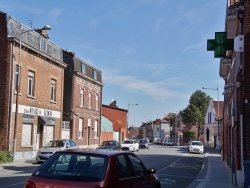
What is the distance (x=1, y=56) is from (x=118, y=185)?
21437 millimetres

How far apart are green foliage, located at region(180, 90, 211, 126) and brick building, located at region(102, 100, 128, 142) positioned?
32378mm

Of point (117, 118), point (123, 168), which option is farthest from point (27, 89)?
point (117, 118)

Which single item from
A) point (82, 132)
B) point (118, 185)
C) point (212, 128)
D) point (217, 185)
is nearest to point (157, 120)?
point (212, 128)

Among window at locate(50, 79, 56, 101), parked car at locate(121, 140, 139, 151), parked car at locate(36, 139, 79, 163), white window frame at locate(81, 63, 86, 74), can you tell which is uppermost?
white window frame at locate(81, 63, 86, 74)

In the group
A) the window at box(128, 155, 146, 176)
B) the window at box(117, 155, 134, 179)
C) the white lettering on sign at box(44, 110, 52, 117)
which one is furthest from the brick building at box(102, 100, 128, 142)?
the window at box(117, 155, 134, 179)

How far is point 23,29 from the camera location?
27.6 m

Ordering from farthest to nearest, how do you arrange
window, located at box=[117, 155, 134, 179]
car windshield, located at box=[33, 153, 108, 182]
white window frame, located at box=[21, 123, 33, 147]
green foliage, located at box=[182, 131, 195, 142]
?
green foliage, located at box=[182, 131, 195, 142] < white window frame, located at box=[21, 123, 33, 147] < window, located at box=[117, 155, 134, 179] < car windshield, located at box=[33, 153, 108, 182]

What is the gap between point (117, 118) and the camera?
6594 centimetres

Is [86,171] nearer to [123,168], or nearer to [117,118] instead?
[123,168]

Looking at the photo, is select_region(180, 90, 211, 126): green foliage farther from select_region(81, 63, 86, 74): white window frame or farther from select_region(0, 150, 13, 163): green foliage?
select_region(0, 150, 13, 163): green foliage

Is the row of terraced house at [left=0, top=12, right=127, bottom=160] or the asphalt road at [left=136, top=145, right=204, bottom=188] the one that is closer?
the asphalt road at [left=136, top=145, right=204, bottom=188]

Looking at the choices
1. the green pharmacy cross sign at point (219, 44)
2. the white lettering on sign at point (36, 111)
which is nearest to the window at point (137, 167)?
the green pharmacy cross sign at point (219, 44)

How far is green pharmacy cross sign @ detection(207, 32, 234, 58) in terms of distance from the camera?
15023 millimetres

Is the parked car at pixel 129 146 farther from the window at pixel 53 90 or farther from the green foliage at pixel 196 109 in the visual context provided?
the green foliage at pixel 196 109
